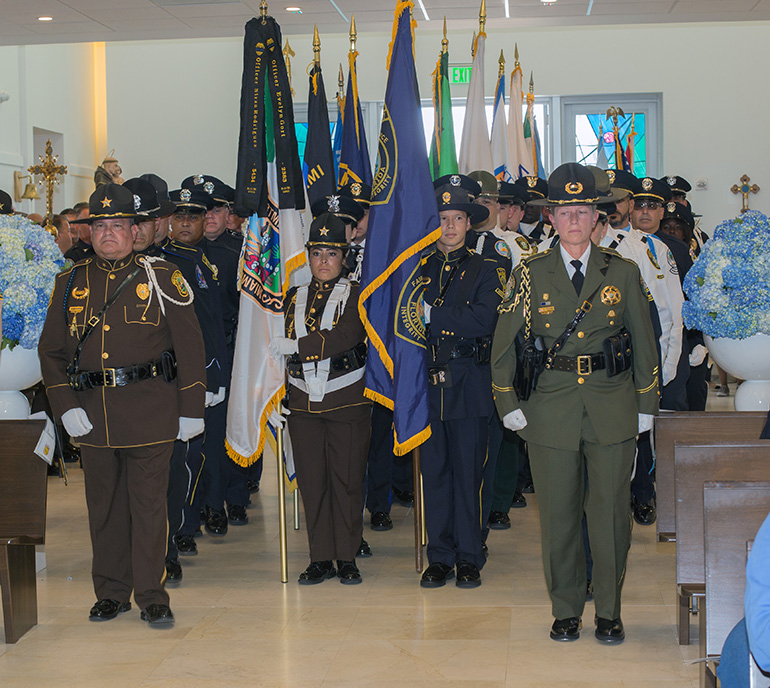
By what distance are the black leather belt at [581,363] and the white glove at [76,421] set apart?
74.5 inches

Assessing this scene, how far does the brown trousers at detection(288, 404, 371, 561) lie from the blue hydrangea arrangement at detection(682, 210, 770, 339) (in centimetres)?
165

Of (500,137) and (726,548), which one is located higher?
(500,137)

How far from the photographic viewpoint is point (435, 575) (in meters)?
4.65

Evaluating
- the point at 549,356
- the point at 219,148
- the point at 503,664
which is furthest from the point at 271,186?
the point at 219,148

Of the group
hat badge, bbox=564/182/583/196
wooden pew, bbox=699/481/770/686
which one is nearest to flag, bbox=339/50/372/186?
hat badge, bbox=564/182/583/196

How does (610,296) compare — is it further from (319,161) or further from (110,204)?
(319,161)

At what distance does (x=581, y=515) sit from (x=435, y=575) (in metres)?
0.97

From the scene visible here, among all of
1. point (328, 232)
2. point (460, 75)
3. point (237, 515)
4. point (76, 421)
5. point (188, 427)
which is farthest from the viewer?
point (460, 75)

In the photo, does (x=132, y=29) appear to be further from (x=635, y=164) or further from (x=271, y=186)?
(x=635, y=164)

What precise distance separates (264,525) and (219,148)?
29.3 feet

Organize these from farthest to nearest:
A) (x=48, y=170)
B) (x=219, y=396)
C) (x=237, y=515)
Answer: (x=48, y=170) → (x=237, y=515) → (x=219, y=396)

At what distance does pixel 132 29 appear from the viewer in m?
8.55

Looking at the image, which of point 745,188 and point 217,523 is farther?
point 745,188

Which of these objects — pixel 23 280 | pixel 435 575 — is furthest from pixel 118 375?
pixel 435 575
